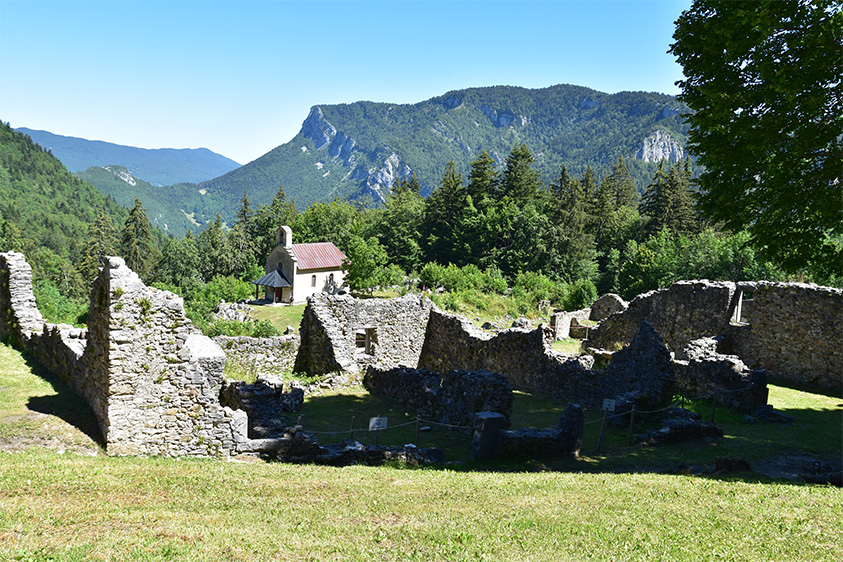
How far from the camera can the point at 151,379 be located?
10867 millimetres

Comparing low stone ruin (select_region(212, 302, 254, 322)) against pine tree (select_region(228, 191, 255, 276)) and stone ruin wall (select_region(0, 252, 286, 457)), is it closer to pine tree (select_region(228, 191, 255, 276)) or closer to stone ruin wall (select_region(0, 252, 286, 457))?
stone ruin wall (select_region(0, 252, 286, 457))

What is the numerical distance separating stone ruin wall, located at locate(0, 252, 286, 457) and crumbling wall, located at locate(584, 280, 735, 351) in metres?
16.5

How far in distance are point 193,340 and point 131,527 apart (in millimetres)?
6922

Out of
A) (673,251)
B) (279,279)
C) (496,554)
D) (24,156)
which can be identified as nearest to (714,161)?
(496,554)

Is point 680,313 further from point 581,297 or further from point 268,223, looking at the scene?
point 268,223

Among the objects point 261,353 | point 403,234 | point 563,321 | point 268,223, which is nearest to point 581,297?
point 563,321

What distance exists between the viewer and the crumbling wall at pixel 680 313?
22.0 metres

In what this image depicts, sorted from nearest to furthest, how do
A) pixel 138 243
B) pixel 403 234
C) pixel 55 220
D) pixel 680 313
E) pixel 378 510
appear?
pixel 378 510 < pixel 680 313 < pixel 403 234 < pixel 138 243 < pixel 55 220

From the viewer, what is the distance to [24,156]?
169 m

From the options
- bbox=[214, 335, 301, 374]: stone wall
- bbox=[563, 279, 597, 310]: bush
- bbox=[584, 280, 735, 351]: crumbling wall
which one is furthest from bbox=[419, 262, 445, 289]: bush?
bbox=[214, 335, 301, 374]: stone wall

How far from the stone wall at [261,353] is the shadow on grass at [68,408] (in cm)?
557

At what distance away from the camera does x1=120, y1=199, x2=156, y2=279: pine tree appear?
83188 mm

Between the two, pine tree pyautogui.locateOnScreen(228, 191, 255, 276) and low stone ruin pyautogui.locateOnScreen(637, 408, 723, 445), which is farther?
pine tree pyautogui.locateOnScreen(228, 191, 255, 276)

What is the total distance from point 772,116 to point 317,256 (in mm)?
50826
